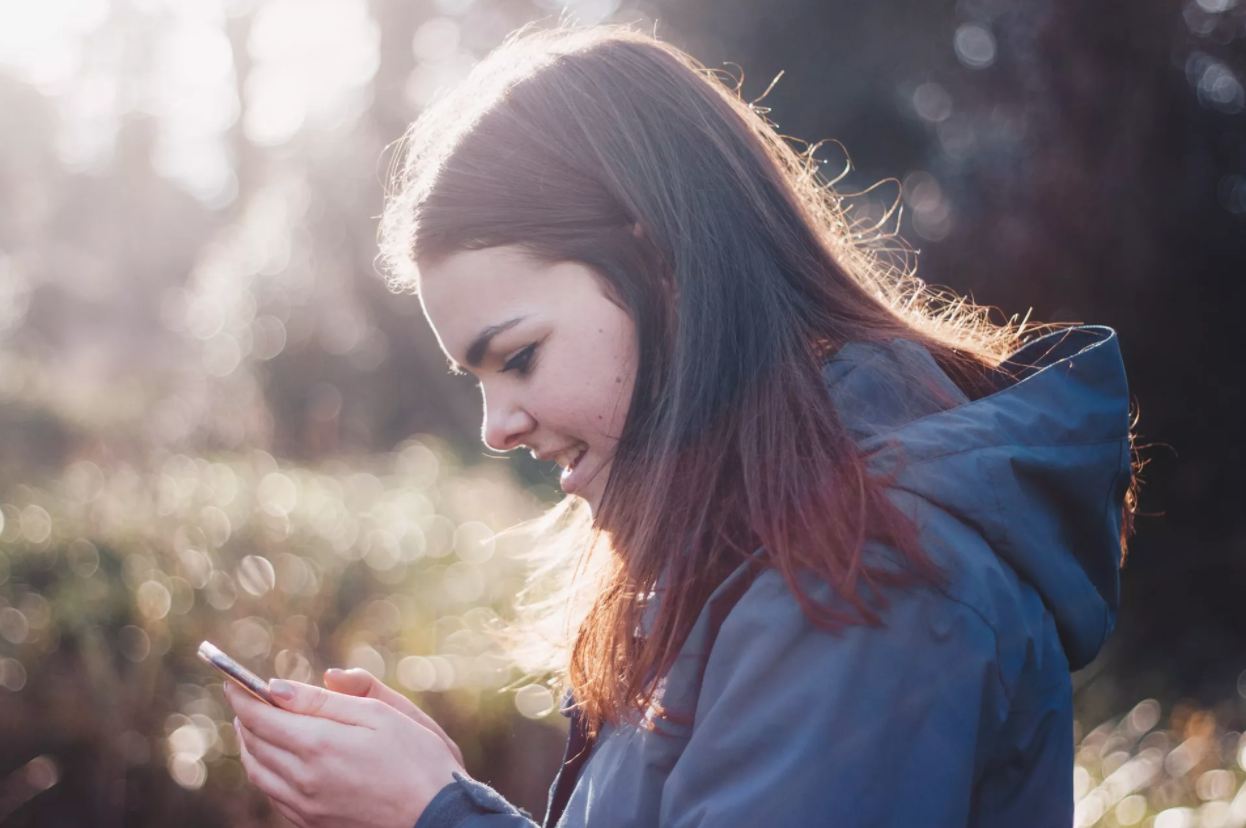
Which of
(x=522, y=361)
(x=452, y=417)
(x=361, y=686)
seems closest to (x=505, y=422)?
(x=522, y=361)

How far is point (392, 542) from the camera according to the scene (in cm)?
486

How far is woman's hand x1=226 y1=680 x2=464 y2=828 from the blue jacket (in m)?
0.07

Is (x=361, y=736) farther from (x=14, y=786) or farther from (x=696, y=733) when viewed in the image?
(x=14, y=786)

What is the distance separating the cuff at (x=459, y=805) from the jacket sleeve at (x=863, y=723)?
17.0 inches

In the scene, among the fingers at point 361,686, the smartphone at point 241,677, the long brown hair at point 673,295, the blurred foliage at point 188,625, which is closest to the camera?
the long brown hair at point 673,295

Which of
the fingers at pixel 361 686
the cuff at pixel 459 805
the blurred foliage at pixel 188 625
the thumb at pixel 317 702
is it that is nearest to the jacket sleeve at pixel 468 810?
the cuff at pixel 459 805

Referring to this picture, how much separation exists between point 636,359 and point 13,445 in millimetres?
9095

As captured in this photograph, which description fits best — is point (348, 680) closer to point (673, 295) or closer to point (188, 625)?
point (673, 295)

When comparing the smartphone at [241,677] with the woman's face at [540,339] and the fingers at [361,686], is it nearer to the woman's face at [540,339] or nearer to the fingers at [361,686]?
the fingers at [361,686]

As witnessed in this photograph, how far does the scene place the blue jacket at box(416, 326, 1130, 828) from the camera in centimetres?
112

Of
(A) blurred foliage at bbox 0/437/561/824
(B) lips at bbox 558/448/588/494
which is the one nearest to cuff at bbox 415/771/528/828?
(B) lips at bbox 558/448/588/494

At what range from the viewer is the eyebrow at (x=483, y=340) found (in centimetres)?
168

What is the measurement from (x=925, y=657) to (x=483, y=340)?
942 mm

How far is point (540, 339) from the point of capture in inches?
66.1
